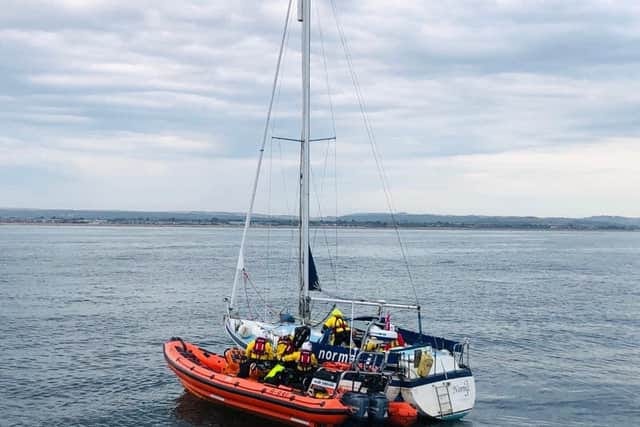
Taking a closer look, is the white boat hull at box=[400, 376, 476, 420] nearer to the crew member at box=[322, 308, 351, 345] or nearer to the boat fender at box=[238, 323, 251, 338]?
the crew member at box=[322, 308, 351, 345]

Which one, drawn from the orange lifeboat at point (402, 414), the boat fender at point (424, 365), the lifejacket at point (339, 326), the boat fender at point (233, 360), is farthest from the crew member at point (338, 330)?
the orange lifeboat at point (402, 414)

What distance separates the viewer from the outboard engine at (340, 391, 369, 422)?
1725 centimetres

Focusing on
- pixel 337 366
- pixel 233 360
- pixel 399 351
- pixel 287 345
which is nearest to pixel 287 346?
pixel 287 345

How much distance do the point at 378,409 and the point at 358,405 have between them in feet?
1.59

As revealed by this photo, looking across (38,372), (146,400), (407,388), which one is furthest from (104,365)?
(407,388)

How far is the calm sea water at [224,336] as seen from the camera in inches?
832

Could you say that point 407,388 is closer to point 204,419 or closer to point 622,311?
point 204,419

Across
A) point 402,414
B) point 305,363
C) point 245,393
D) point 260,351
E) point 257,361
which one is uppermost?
point 260,351

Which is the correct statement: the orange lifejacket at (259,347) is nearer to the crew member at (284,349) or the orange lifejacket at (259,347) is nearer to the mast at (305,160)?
the crew member at (284,349)

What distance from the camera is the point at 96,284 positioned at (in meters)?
51.8

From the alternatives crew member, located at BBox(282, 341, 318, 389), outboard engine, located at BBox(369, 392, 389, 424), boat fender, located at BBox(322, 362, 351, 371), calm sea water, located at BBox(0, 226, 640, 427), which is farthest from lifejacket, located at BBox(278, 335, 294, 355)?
outboard engine, located at BBox(369, 392, 389, 424)

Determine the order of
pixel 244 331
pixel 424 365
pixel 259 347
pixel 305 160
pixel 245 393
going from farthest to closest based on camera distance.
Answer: pixel 244 331
pixel 305 160
pixel 259 347
pixel 245 393
pixel 424 365

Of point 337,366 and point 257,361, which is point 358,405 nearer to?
point 337,366

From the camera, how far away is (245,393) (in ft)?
63.0
